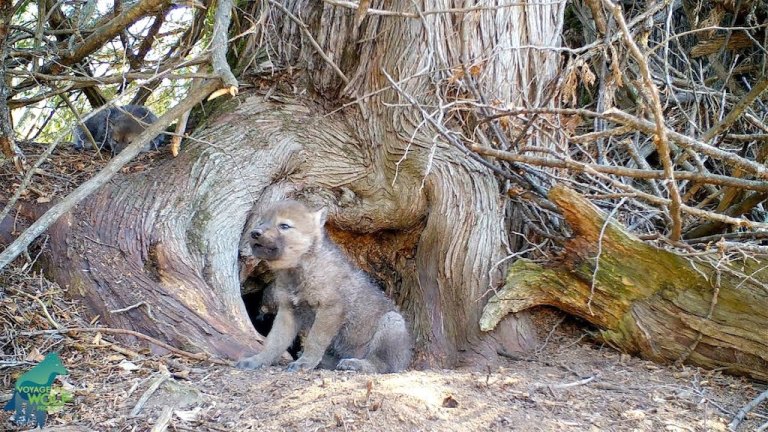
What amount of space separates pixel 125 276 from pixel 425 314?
2.29 m

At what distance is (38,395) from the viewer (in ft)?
11.3

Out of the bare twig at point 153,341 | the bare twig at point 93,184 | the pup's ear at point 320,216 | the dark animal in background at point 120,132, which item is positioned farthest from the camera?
the dark animal in background at point 120,132

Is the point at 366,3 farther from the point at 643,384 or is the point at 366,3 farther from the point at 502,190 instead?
the point at 643,384

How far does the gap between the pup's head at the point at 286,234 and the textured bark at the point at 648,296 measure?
141 centimetres

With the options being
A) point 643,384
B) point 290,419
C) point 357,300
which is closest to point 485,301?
point 357,300

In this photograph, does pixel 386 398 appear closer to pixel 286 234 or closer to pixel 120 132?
pixel 286 234

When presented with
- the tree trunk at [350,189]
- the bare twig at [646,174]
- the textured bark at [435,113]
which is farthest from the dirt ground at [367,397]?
the bare twig at [646,174]

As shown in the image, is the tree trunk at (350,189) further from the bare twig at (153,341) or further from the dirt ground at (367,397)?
the dirt ground at (367,397)

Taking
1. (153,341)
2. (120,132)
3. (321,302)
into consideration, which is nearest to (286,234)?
(321,302)

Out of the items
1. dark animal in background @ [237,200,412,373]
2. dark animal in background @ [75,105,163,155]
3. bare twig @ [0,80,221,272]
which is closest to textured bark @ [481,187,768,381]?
dark animal in background @ [237,200,412,373]

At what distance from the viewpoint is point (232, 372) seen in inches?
167

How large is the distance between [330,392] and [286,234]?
5.57 feet

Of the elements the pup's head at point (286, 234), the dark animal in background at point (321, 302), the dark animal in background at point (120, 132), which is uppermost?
the dark animal in background at point (120, 132)

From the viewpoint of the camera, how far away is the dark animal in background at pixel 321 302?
5070 millimetres
